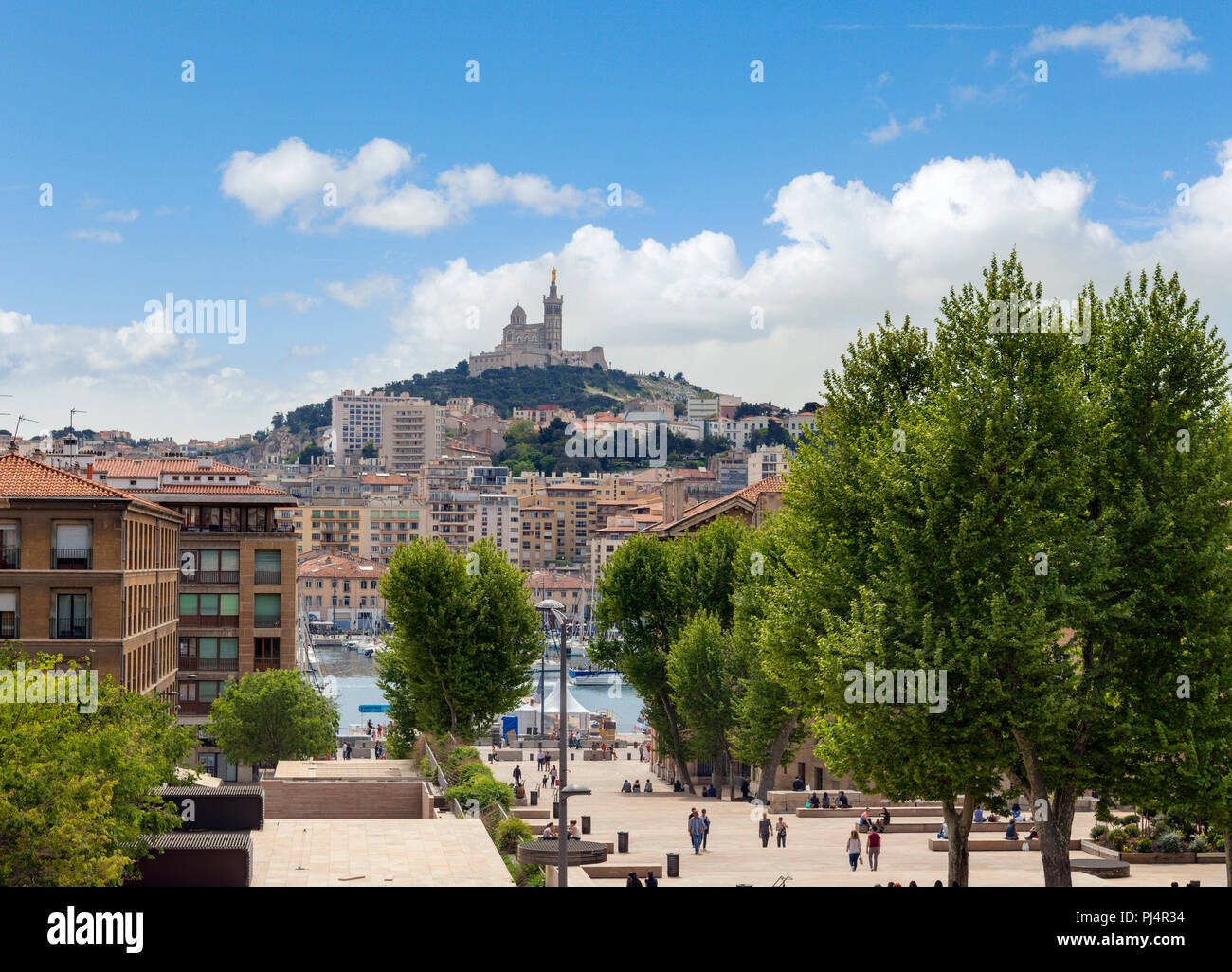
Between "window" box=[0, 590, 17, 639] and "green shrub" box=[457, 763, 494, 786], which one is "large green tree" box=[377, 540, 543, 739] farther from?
"window" box=[0, 590, 17, 639]

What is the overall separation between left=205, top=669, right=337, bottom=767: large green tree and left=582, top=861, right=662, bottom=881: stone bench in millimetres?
31859

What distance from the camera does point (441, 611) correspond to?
213ft

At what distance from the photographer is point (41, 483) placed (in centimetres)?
5172

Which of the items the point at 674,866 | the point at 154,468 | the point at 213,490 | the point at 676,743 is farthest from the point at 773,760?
the point at 154,468

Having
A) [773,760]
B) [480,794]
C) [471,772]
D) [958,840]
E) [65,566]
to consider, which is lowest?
[773,760]

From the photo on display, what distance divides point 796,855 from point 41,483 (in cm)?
3017

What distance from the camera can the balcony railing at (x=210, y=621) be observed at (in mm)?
71812

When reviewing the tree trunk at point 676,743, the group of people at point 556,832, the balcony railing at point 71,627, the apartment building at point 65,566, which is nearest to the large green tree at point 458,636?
the tree trunk at point 676,743

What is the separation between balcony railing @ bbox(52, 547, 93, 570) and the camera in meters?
51.2

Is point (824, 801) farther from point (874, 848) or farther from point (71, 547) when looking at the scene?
point (71, 547)

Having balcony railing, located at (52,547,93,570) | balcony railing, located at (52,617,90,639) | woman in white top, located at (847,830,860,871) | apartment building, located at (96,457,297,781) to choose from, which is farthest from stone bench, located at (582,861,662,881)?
apartment building, located at (96,457,297,781)

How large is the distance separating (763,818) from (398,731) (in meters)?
28.4

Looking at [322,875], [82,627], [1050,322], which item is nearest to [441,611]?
[82,627]
